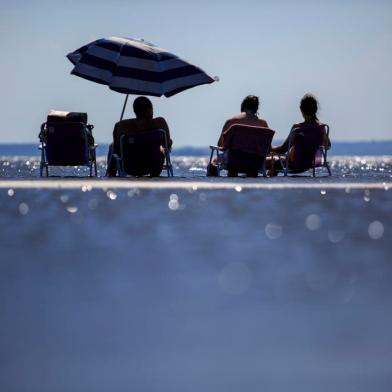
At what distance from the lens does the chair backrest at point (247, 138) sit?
18.1m

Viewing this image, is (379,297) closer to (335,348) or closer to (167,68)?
(335,348)

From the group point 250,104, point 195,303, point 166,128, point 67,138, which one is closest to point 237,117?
point 250,104

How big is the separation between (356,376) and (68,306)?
65.6 inches

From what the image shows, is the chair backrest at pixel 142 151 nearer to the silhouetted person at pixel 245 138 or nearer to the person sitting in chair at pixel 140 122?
the person sitting in chair at pixel 140 122

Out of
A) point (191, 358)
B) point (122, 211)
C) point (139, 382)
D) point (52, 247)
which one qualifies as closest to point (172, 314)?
point (191, 358)

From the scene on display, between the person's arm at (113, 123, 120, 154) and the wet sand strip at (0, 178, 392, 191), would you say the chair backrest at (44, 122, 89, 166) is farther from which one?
the wet sand strip at (0, 178, 392, 191)

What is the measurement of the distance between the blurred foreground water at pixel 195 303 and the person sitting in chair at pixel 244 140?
8.09m

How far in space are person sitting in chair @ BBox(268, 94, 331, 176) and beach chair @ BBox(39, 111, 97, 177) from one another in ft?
9.13

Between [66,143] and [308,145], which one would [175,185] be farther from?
[308,145]

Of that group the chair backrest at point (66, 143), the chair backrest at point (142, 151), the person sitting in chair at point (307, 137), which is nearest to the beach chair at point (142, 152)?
the chair backrest at point (142, 151)

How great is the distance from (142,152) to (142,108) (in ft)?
1.93

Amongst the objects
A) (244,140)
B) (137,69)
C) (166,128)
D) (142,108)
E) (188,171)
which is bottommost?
(188,171)

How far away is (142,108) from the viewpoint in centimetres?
1761

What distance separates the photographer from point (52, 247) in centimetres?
754
